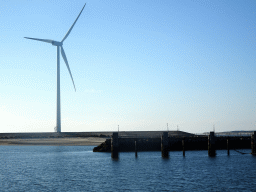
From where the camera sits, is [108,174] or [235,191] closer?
[235,191]

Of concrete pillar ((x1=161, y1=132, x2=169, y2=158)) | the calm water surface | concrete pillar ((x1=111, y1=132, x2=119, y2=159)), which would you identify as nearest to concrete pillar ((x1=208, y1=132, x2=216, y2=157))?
the calm water surface

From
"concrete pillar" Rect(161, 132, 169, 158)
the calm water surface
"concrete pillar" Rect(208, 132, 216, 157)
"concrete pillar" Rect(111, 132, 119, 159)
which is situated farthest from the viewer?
"concrete pillar" Rect(208, 132, 216, 157)

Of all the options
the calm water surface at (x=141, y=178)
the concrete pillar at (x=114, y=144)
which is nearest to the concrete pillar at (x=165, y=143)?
the calm water surface at (x=141, y=178)

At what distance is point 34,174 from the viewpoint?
6222 centimetres

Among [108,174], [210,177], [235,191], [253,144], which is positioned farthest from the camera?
[253,144]

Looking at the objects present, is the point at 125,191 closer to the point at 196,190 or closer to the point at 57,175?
the point at 196,190

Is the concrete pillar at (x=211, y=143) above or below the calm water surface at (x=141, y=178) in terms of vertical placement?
above

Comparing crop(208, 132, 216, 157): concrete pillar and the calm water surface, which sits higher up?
crop(208, 132, 216, 157): concrete pillar

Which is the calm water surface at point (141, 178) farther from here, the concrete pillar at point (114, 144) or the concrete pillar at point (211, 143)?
the concrete pillar at point (211, 143)

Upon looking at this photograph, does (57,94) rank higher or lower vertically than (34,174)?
higher

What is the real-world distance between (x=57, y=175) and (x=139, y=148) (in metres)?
47.2

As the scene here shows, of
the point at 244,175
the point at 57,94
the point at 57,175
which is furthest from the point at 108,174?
the point at 57,94

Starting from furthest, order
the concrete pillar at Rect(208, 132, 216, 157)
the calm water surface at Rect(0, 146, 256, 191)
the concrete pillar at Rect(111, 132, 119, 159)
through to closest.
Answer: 1. the concrete pillar at Rect(208, 132, 216, 157)
2. the concrete pillar at Rect(111, 132, 119, 159)
3. the calm water surface at Rect(0, 146, 256, 191)

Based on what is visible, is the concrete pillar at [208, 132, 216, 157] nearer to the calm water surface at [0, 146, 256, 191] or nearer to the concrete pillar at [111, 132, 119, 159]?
the calm water surface at [0, 146, 256, 191]
